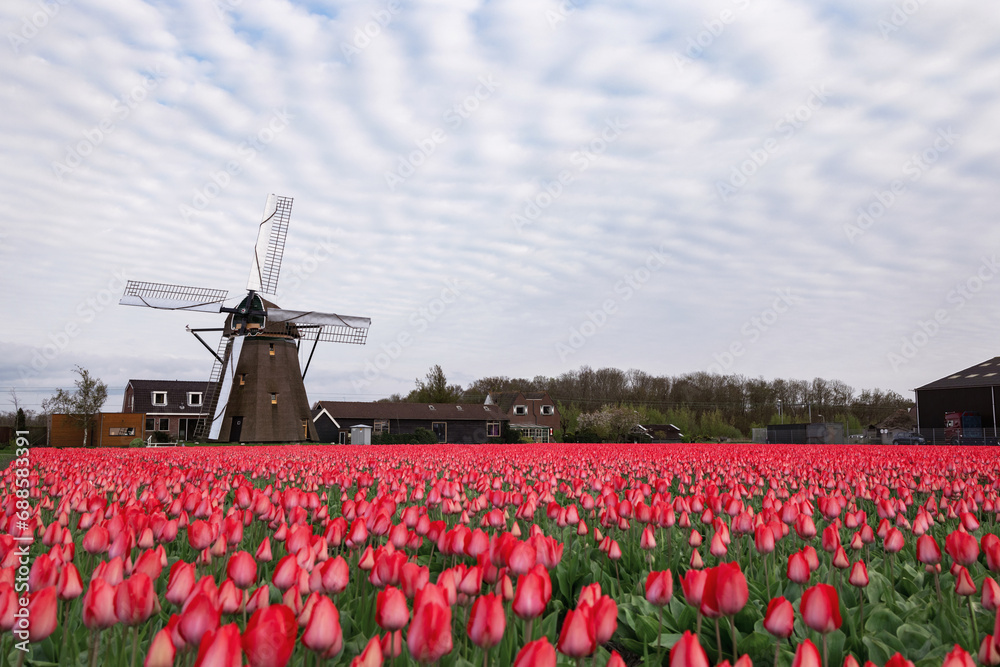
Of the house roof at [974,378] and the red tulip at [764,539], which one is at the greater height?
the house roof at [974,378]

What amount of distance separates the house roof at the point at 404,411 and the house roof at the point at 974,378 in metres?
36.6

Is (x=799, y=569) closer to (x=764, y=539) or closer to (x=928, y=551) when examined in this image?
(x=764, y=539)

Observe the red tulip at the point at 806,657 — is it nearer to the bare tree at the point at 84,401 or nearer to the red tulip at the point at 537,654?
the red tulip at the point at 537,654

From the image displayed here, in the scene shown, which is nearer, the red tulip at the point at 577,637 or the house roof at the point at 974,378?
the red tulip at the point at 577,637

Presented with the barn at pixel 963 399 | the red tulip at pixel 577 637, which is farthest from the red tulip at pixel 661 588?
the barn at pixel 963 399

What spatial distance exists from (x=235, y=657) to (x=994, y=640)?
2357 millimetres

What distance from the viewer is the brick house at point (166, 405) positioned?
2143 inches

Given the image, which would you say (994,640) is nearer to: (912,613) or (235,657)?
(912,613)

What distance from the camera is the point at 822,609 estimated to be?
2287 mm

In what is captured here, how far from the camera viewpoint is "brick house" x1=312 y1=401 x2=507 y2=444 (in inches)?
2140

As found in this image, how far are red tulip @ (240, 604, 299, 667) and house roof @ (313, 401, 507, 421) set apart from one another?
5412 cm

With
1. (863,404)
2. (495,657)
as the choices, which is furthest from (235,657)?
(863,404)

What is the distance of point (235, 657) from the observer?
64.9 inches

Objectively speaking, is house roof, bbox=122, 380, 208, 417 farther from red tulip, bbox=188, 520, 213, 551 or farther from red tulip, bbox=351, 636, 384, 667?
red tulip, bbox=351, 636, 384, 667
